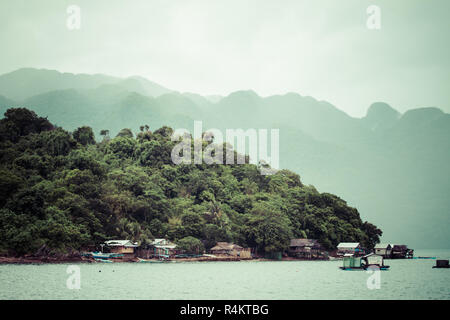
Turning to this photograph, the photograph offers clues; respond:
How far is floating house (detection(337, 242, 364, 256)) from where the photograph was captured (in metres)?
66.6

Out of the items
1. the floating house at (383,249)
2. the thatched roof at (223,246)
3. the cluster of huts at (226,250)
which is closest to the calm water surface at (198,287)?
the cluster of huts at (226,250)

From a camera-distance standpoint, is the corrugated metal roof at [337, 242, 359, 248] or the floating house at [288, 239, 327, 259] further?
the corrugated metal roof at [337, 242, 359, 248]

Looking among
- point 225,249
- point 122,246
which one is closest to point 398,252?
point 225,249

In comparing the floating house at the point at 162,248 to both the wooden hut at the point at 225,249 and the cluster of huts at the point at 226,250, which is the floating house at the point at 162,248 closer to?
the cluster of huts at the point at 226,250

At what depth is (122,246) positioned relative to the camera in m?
53.1

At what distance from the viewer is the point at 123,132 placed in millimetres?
94875

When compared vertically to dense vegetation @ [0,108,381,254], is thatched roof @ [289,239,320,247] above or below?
below

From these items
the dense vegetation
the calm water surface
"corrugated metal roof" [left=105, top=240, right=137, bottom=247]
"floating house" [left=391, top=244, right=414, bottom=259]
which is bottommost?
"floating house" [left=391, top=244, right=414, bottom=259]

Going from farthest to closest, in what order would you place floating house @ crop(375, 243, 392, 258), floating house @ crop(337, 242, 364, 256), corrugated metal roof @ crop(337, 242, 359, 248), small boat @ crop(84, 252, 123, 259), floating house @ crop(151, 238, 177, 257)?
floating house @ crop(375, 243, 392, 258) < corrugated metal roof @ crop(337, 242, 359, 248) < floating house @ crop(337, 242, 364, 256) < floating house @ crop(151, 238, 177, 257) < small boat @ crop(84, 252, 123, 259)

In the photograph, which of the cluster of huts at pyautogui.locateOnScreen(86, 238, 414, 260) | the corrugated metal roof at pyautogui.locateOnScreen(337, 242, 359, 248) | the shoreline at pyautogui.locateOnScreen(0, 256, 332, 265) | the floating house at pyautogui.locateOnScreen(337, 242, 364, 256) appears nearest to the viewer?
the shoreline at pyautogui.locateOnScreen(0, 256, 332, 265)

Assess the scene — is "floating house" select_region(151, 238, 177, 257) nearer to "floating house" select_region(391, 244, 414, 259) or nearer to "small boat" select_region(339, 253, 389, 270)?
"small boat" select_region(339, 253, 389, 270)

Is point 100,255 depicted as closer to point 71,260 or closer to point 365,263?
point 71,260

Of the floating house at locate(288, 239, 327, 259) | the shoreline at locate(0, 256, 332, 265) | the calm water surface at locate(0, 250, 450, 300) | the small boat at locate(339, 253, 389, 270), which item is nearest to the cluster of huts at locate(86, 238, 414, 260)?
the floating house at locate(288, 239, 327, 259)
